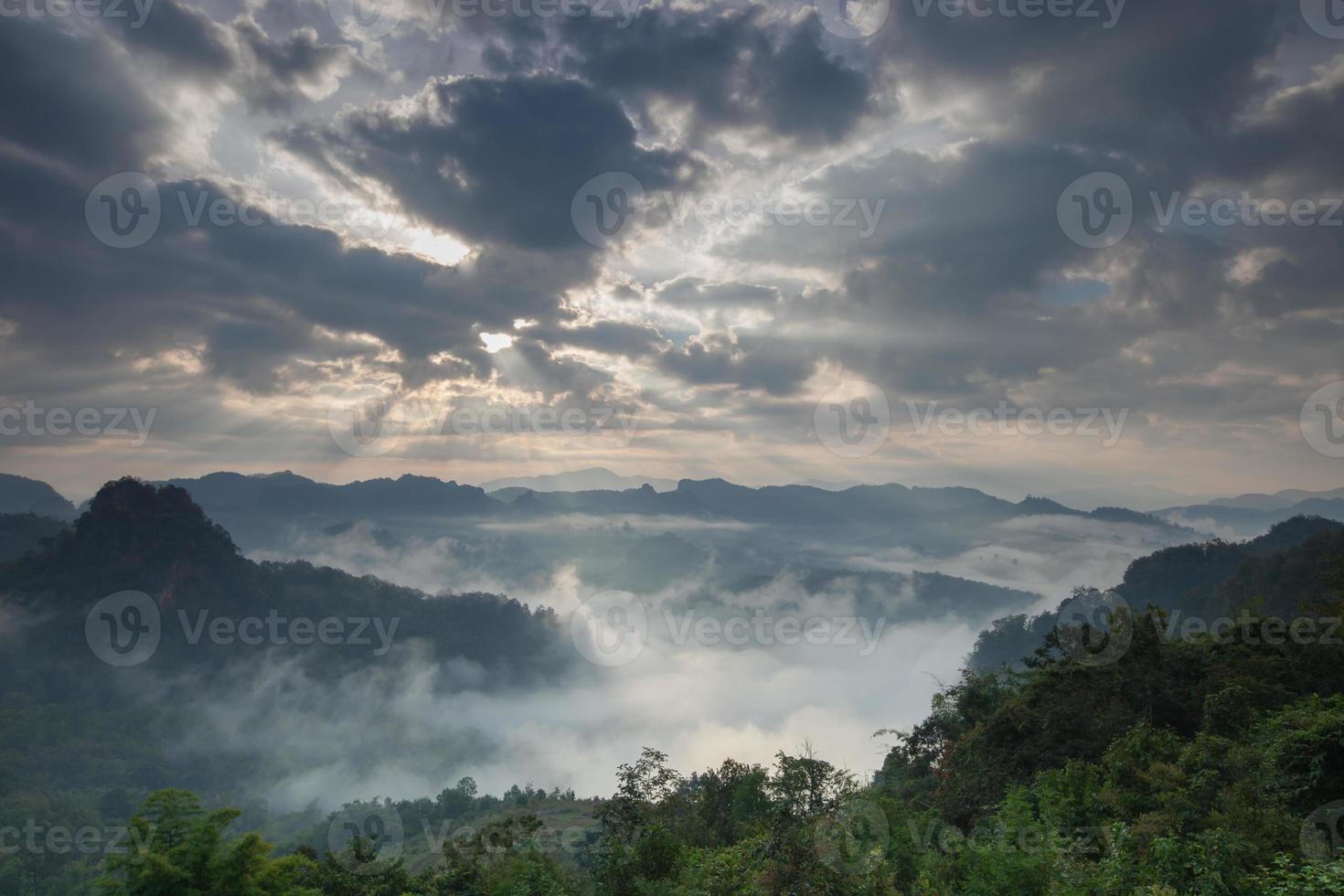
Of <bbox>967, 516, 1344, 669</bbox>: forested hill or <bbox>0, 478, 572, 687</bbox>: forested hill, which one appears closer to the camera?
<bbox>967, 516, 1344, 669</bbox>: forested hill

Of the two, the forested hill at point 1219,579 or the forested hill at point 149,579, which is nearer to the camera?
the forested hill at point 1219,579

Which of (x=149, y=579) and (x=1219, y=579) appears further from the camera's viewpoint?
(x=149, y=579)

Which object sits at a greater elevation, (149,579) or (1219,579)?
(1219,579)

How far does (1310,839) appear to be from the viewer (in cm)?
1034

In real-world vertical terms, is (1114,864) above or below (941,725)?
above

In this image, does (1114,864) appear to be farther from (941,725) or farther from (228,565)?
(228,565)

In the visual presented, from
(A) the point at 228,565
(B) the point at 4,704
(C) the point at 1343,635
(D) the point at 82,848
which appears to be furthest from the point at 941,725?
(A) the point at 228,565

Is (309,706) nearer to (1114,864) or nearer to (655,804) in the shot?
(655,804)

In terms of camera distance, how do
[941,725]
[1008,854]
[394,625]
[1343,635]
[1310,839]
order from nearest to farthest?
[1310,839]
[1008,854]
[1343,635]
[941,725]
[394,625]

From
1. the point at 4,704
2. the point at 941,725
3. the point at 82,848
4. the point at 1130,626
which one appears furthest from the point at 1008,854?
the point at 4,704

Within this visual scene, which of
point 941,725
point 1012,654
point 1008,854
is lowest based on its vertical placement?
point 1012,654

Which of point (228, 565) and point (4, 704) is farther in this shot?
point (228, 565)

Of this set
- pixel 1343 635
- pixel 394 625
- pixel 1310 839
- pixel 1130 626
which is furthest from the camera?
pixel 394 625

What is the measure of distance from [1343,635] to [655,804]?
19628 mm
